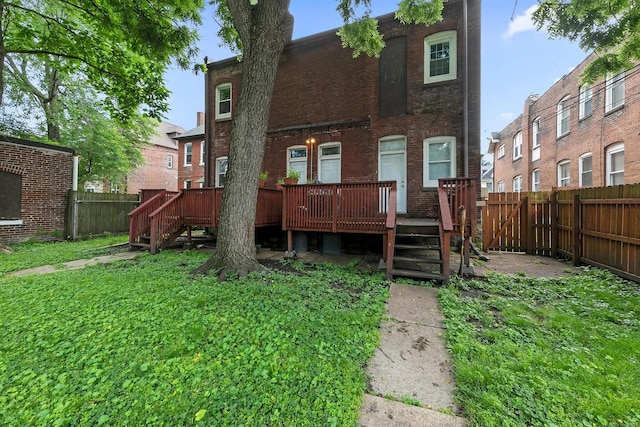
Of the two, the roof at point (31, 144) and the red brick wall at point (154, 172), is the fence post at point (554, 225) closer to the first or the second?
the roof at point (31, 144)

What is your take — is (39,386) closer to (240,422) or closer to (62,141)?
(240,422)

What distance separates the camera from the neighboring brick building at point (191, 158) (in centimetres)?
1970

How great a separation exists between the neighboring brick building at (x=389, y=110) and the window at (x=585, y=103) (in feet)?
24.5

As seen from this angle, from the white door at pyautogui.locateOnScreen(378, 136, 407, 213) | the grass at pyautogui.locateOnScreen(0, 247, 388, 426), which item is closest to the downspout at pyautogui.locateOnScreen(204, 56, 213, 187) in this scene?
the white door at pyautogui.locateOnScreen(378, 136, 407, 213)

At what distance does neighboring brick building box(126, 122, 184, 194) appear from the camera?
24016 mm

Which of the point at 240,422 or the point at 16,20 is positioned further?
the point at 16,20

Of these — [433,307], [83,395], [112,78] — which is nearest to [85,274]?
[83,395]

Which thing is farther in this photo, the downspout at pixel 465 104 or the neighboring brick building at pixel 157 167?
the neighboring brick building at pixel 157 167

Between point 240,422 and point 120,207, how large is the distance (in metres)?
12.8

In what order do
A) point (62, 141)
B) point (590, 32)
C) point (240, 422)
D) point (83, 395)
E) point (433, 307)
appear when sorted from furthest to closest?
point (62, 141) → point (590, 32) → point (433, 307) → point (83, 395) → point (240, 422)

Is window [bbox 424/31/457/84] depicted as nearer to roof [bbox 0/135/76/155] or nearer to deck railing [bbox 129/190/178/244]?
deck railing [bbox 129/190/178/244]

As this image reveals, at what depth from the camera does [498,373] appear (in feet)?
6.97

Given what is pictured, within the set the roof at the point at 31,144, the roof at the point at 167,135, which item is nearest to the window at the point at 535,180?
the roof at the point at 31,144

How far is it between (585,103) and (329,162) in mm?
11656
